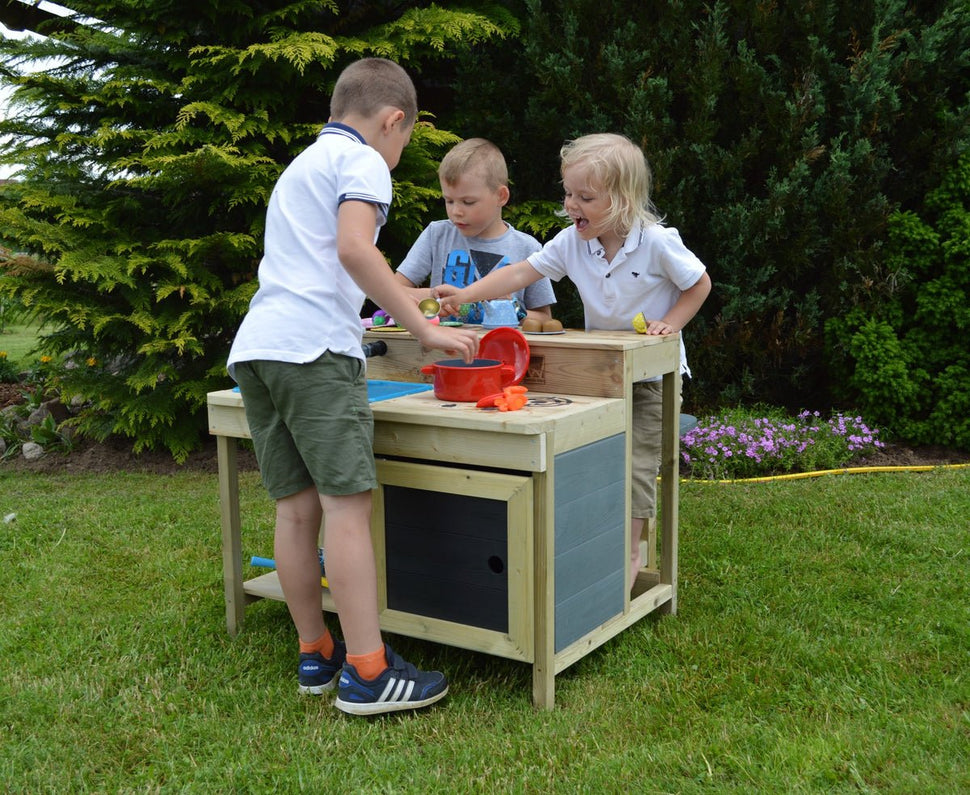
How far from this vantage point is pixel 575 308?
18.6 ft

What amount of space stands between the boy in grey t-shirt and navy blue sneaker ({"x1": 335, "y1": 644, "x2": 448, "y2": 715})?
4.38 ft

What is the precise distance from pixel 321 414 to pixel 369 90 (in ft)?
2.77

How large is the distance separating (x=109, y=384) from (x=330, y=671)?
331cm

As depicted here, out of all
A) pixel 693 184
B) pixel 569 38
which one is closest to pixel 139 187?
pixel 569 38

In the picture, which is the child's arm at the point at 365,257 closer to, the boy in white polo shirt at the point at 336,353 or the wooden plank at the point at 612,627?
the boy in white polo shirt at the point at 336,353

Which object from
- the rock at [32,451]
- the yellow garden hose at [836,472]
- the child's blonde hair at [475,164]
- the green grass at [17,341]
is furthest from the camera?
the green grass at [17,341]

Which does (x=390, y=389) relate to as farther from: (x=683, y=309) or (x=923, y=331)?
(x=923, y=331)

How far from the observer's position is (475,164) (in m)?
3.52

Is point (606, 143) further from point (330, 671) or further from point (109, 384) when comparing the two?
point (109, 384)

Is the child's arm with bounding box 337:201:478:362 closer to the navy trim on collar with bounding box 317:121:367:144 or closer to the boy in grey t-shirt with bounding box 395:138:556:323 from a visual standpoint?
the navy trim on collar with bounding box 317:121:367:144

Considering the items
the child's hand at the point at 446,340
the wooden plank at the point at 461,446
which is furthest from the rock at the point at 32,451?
the child's hand at the point at 446,340

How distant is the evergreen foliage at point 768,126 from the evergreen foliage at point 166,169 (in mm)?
701

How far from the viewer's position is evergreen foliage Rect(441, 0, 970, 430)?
514 cm

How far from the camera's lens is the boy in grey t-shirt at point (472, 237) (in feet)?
11.6
